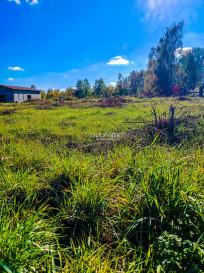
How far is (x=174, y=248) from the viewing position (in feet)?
3.78

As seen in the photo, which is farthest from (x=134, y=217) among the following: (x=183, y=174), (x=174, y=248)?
(x=183, y=174)

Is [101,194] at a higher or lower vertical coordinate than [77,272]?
higher

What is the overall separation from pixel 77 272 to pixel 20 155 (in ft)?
7.95

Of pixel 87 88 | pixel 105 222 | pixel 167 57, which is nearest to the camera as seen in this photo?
pixel 105 222

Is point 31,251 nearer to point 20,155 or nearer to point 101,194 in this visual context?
point 101,194

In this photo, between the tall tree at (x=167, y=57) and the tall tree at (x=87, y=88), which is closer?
the tall tree at (x=167, y=57)

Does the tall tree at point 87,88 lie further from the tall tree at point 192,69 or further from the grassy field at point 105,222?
the grassy field at point 105,222

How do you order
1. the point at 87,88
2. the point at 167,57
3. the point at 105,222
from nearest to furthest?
the point at 105,222, the point at 167,57, the point at 87,88

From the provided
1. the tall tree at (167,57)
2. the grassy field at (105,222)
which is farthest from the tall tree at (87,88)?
the grassy field at (105,222)

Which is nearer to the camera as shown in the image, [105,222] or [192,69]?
[105,222]

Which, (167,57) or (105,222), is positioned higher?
(167,57)

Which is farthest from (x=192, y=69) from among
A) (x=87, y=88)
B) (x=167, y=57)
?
(x=87, y=88)

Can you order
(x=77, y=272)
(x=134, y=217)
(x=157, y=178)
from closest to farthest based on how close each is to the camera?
(x=77, y=272) → (x=134, y=217) → (x=157, y=178)

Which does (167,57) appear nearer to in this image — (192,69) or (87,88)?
(192,69)
